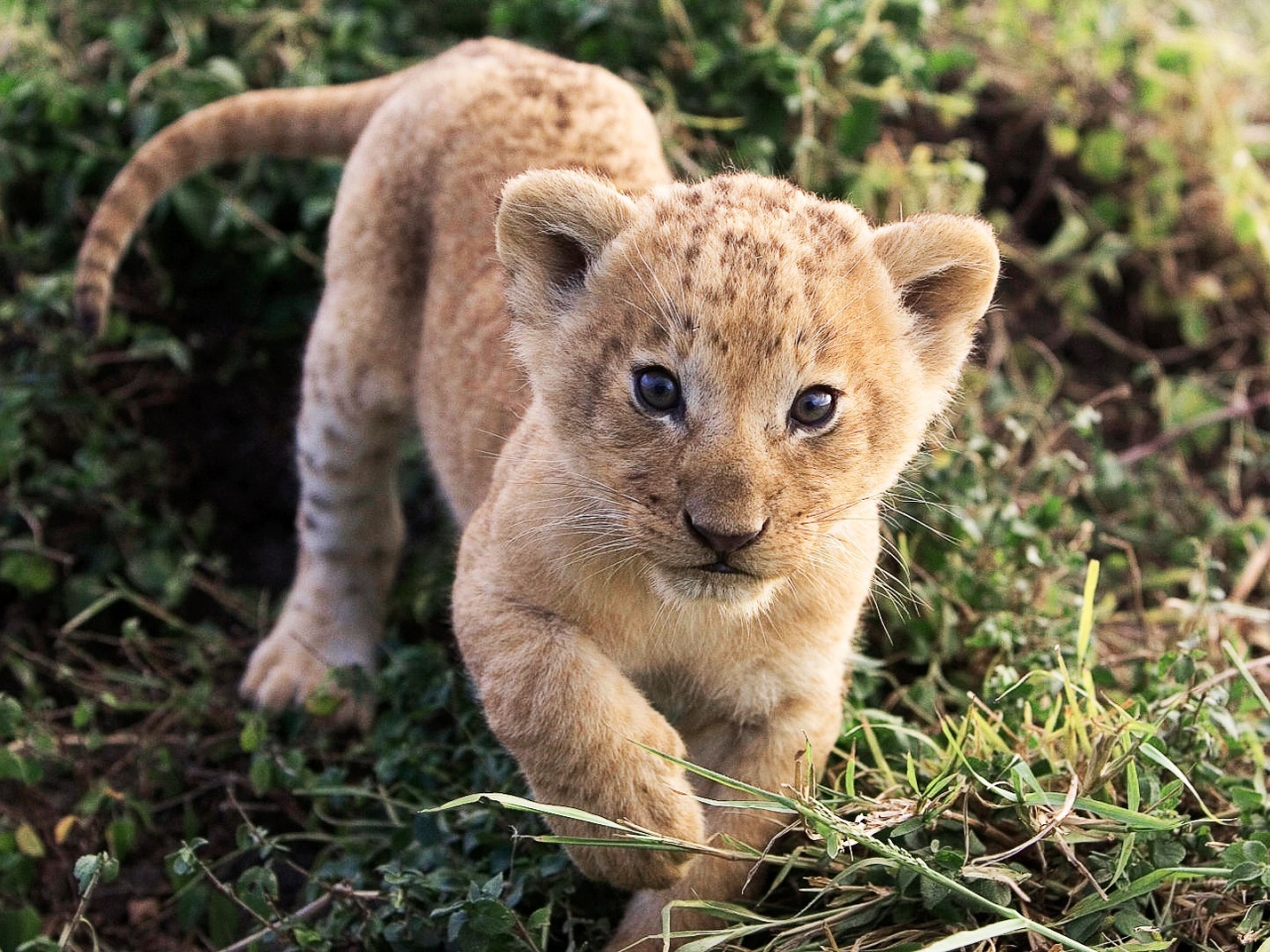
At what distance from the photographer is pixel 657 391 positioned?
2.99 meters

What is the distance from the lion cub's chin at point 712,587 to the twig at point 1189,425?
3.21 meters

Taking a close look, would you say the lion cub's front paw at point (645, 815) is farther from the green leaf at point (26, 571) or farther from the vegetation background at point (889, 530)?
the green leaf at point (26, 571)

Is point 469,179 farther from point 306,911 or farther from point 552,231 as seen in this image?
point 306,911

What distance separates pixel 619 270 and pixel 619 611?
2.57ft

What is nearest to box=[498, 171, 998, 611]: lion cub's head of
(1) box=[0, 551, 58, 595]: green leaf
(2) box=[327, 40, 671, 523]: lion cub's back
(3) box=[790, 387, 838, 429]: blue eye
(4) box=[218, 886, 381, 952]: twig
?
(3) box=[790, 387, 838, 429]: blue eye

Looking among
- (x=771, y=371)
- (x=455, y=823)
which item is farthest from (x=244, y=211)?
(x=771, y=371)

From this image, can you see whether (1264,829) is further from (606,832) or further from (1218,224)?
(1218,224)

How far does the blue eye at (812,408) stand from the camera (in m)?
2.97

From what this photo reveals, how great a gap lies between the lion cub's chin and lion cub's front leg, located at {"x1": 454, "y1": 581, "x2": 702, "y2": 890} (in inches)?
10.7

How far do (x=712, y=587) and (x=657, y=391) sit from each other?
0.43 metres

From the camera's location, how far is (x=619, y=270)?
3.17 meters

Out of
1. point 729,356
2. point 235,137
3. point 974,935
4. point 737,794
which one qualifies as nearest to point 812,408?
point 729,356

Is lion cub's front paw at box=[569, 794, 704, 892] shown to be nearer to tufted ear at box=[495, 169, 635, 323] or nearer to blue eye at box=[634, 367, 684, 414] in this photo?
blue eye at box=[634, 367, 684, 414]

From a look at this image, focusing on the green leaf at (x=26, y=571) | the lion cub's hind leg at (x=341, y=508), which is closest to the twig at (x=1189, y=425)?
the lion cub's hind leg at (x=341, y=508)
